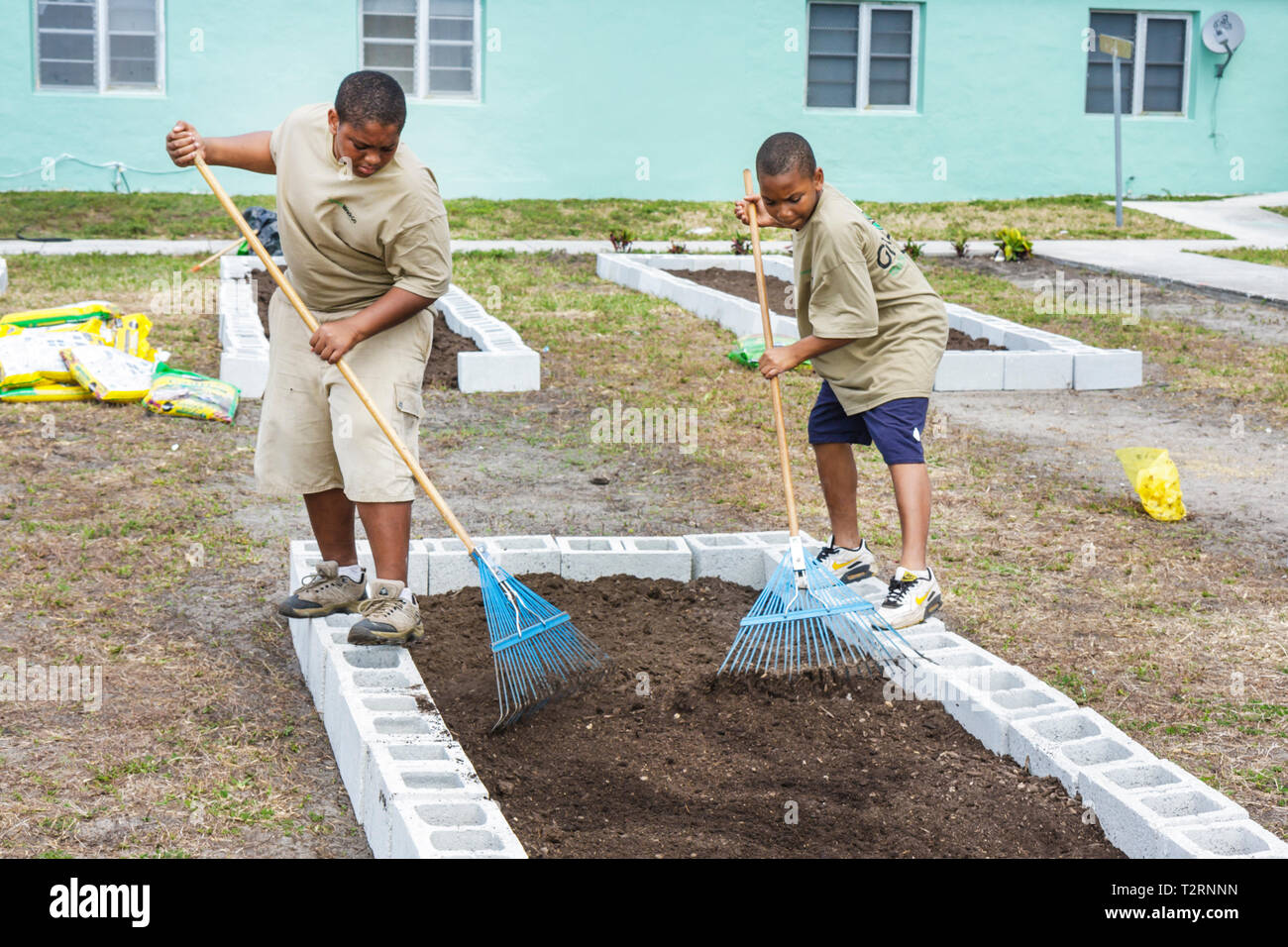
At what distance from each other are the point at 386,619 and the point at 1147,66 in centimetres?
1937

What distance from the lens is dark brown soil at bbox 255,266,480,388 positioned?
877cm

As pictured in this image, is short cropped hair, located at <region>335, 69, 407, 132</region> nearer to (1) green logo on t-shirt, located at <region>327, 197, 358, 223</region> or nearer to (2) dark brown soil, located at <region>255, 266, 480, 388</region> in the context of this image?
(1) green logo on t-shirt, located at <region>327, 197, 358, 223</region>

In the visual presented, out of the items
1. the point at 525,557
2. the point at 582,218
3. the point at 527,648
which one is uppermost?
the point at 582,218

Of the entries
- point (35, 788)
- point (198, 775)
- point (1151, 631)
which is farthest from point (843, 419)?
point (35, 788)

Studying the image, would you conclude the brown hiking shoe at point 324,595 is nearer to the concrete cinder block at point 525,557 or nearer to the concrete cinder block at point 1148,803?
the concrete cinder block at point 525,557

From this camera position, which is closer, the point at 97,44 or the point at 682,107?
Answer: the point at 97,44

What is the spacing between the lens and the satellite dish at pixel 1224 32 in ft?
66.2

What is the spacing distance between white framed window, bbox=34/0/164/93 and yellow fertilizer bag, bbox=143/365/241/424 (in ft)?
37.1

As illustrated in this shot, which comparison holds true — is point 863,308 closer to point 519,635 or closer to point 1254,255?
point 519,635

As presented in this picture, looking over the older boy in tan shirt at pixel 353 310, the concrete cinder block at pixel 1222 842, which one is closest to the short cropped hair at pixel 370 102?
the older boy in tan shirt at pixel 353 310

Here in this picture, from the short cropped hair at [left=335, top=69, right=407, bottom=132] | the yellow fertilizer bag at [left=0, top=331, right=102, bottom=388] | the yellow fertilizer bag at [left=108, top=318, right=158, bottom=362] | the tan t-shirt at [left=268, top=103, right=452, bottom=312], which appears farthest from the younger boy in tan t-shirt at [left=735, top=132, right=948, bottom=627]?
the yellow fertilizer bag at [left=108, top=318, right=158, bottom=362]

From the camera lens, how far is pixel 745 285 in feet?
41.9

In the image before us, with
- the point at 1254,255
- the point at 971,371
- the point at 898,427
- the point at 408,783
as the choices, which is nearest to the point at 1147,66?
the point at 1254,255

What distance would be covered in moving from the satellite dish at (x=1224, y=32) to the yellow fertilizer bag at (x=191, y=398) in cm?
1710
